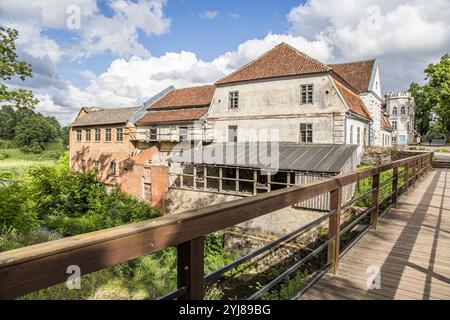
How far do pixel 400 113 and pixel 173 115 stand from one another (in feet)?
129

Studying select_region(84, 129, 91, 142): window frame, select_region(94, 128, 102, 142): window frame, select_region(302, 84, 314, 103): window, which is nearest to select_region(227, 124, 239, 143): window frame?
select_region(302, 84, 314, 103): window

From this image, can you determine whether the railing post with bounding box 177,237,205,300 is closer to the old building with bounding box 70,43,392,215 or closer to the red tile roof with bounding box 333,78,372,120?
the old building with bounding box 70,43,392,215

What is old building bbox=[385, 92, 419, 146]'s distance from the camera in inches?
1882

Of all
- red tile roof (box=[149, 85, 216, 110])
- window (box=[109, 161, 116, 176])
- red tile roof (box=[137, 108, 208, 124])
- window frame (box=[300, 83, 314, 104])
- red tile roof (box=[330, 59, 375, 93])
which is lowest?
window (box=[109, 161, 116, 176])

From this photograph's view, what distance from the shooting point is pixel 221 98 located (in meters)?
22.5

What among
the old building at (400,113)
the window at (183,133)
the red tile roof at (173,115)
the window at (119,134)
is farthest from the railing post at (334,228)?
the old building at (400,113)

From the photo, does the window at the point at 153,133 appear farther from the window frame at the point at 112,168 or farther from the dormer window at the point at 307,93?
the dormer window at the point at 307,93

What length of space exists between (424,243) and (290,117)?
1558 cm

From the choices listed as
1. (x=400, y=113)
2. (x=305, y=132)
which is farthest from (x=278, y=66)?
(x=400, y=113)

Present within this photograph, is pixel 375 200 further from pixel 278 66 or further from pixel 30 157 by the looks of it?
pixel 30 157

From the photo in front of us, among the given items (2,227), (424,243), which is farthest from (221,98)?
(424,243)

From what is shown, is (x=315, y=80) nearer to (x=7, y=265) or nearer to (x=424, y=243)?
(x=424, y=243)

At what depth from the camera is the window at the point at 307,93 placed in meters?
19.1

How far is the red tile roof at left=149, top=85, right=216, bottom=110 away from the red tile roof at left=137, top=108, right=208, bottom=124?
571 millimetres
